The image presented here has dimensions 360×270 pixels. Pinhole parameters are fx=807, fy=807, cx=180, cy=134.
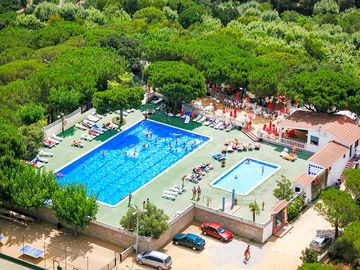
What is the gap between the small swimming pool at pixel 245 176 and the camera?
74.4m

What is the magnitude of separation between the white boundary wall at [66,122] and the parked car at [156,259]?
23.6 meters

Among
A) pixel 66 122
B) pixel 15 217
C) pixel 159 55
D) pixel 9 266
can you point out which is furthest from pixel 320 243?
pixel 159 55

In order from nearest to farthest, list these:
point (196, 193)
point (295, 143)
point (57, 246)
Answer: point (57, 246)
point (196, 193)
point (295, 143)

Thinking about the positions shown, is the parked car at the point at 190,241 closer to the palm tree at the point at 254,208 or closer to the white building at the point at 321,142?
the palm tree at the point at 254,208

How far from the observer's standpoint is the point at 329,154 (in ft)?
249

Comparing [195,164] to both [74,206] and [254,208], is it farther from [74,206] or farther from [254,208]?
[74,206]

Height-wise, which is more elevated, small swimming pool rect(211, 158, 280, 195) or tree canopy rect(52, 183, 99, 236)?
tree canopy rect(52, 183, 99, 236)

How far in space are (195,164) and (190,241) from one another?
1462 centimetres

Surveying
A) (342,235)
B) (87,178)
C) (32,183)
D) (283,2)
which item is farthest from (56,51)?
(283,2)

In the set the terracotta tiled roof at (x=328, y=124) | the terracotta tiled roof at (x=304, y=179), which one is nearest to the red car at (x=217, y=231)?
the terracotta tiled roof at (x=304, y=179)

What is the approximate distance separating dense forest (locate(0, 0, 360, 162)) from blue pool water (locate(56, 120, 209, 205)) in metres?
4.67

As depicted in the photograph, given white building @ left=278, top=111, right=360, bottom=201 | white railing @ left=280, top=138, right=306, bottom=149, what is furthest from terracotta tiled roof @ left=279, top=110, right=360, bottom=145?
white railing @ left=280, top=138, right=306, bottom=149

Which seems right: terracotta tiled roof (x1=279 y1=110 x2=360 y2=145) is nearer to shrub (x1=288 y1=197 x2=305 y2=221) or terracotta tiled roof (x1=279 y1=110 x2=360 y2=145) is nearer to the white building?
the white building

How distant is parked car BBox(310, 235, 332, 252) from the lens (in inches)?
2549
